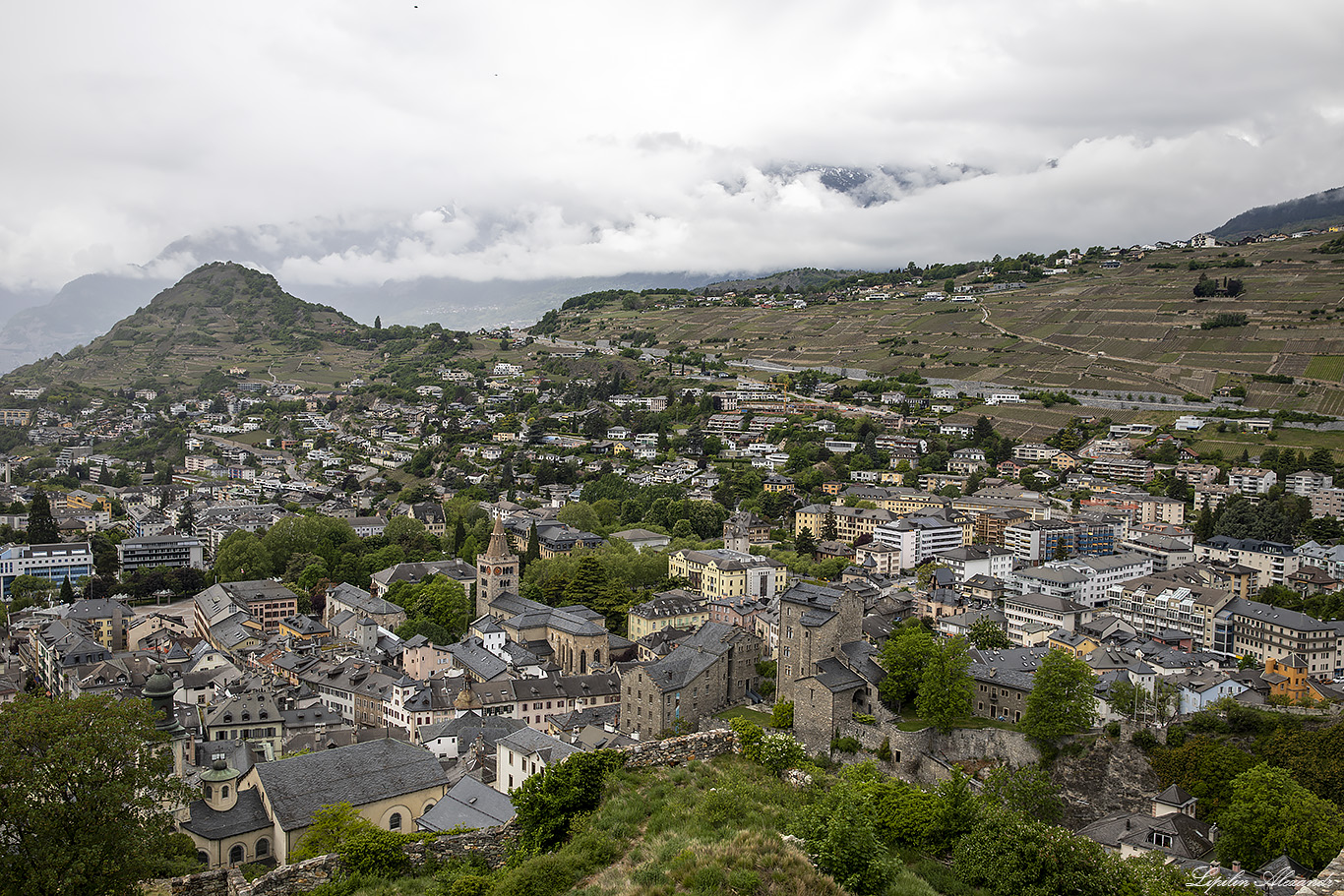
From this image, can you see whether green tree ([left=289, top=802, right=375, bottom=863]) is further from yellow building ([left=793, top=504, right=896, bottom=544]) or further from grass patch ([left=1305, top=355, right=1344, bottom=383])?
grass patch ([left=1305, top=355, right=1344, bottom=383])

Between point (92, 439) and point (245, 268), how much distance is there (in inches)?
3445

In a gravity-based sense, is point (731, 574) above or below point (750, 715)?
above

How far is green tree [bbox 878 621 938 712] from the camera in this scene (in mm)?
34844

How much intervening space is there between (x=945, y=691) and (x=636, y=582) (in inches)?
1143

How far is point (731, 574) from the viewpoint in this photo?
180ft

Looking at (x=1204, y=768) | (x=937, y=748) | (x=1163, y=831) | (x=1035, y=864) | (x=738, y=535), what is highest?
(x=1035, y=864)

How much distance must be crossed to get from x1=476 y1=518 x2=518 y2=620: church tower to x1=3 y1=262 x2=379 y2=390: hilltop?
9507 cm

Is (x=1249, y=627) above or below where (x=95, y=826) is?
below

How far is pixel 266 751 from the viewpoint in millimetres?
34875

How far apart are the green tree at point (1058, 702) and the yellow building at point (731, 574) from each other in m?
22.0

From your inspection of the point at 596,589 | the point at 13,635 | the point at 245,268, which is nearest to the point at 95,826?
the point at 596,589

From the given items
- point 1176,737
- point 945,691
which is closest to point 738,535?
point 945,691

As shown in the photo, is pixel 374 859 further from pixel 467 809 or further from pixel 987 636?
pixel 987 636

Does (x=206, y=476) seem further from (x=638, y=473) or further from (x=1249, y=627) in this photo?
(x=1249, y=627)
